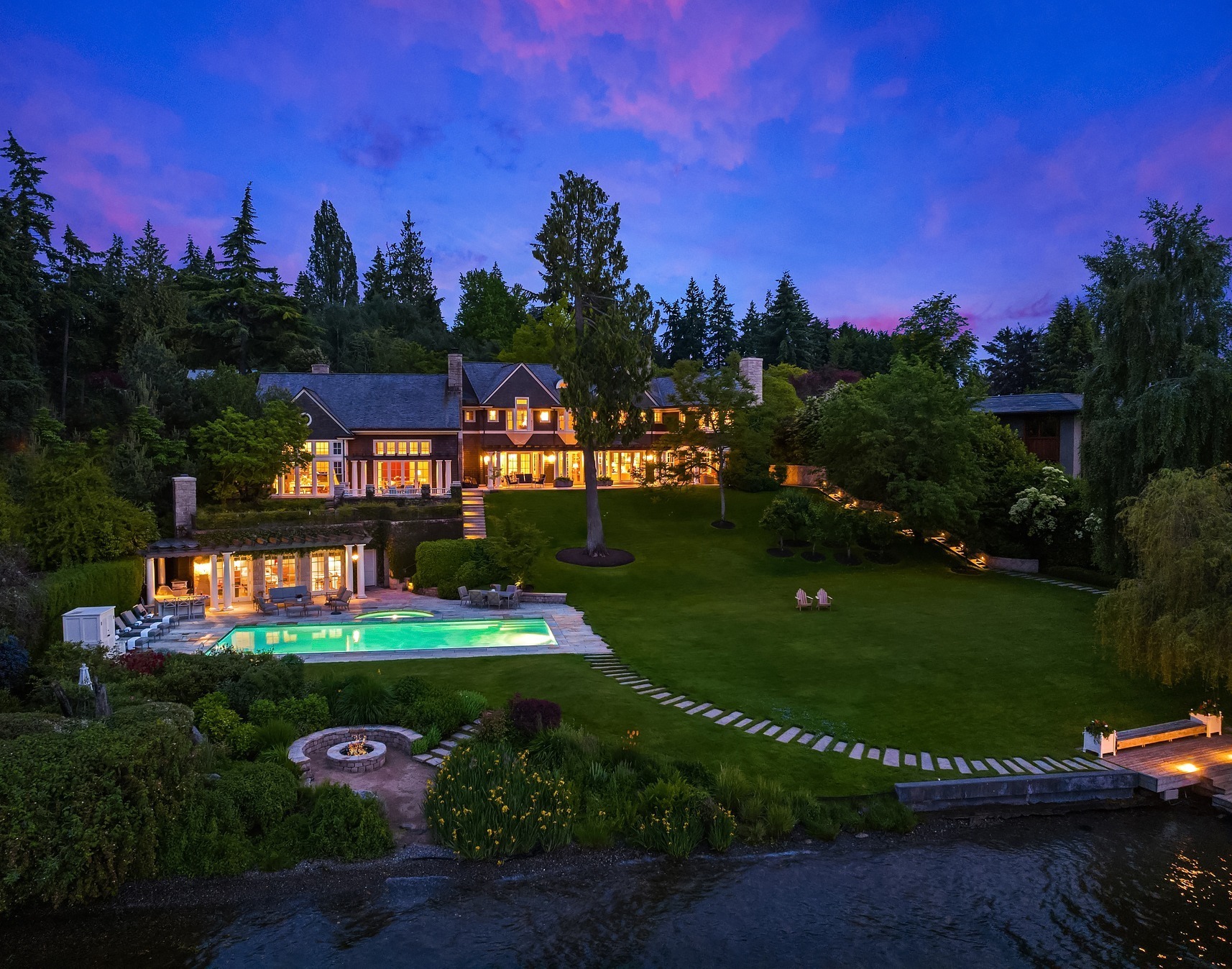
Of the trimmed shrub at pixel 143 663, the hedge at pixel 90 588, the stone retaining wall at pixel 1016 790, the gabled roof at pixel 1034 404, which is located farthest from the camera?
the gabled roof at pixel 1034 404

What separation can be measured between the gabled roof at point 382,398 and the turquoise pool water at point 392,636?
2073 centimetres

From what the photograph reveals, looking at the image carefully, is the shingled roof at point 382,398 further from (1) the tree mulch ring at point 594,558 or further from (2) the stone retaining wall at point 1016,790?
(2) the stone retaining wall at point 1016,790

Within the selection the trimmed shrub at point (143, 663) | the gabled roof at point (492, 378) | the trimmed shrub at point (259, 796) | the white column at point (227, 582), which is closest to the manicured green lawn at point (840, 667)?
the trimmed shrub at point (143, 663)

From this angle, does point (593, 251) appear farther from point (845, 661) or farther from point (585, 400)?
Result: point (845, 661)

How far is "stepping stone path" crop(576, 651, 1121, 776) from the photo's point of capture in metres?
15.3

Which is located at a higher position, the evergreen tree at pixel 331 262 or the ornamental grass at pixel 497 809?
the evergreen tree at pixel 331 262

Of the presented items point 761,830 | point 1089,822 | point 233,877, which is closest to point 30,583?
point 233,877

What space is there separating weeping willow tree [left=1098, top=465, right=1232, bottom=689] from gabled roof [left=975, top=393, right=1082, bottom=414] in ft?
91.9

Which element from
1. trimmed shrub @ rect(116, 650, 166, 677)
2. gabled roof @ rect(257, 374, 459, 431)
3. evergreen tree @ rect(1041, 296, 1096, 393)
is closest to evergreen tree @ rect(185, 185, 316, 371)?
gabled roof @ rect(257, 374, 459, 431)

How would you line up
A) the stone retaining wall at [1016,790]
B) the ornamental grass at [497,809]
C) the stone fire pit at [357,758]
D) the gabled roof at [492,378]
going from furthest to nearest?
the gabled roof at [492,378]
the stone fire pit at [357,758]
the stone retaining wall at [1016,790]
the ornamental grass at [497,809]

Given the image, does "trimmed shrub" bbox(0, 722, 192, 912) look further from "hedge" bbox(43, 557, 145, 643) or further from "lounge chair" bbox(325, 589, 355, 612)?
"lounge chair" bbox(325, 589, 355, 612)

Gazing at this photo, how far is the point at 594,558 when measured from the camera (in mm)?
36250

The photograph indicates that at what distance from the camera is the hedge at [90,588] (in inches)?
786

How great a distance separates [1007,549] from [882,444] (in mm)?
7740
